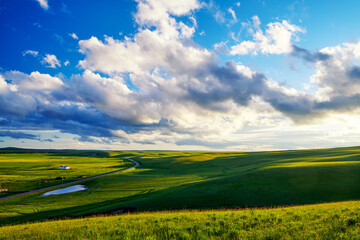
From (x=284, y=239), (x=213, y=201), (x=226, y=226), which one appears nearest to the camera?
(x=284, y=239)

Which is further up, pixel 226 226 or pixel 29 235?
pixel 226 226

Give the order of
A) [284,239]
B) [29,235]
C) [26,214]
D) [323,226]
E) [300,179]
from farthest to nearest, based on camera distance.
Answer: [300,179], [26,214], [29,235], [323,226], [284,239]

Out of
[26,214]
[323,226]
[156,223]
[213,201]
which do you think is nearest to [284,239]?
[323,226]

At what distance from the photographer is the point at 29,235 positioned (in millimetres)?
16359

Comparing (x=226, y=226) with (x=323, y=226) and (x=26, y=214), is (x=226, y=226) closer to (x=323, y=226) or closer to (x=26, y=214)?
(x=323, y=226)

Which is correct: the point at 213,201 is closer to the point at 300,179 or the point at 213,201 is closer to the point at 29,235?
the point at 300,179

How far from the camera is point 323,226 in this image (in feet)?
42.9

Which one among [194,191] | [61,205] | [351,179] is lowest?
[61,205]

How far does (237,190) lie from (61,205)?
40602 millimetres

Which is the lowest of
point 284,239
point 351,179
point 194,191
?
point 194,191

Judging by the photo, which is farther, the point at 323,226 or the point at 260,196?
the point at 260,196

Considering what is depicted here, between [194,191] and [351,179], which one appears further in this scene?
[194,191]

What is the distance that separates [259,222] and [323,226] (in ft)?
13.5

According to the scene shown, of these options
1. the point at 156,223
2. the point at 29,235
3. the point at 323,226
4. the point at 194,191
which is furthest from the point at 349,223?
the point at 194,191
